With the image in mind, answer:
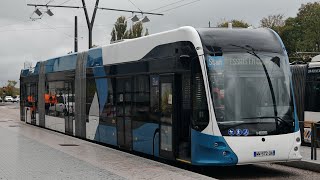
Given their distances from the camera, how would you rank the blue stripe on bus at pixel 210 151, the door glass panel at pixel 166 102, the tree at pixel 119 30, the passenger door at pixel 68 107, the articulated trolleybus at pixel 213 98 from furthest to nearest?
the tree at pixel 119 30
the passenger door at pixel 68 107
the door glass panel at pixel 166 102
the articulated trolleybus at pixel 213 98
the blue stripe on bus at pixel 210 151

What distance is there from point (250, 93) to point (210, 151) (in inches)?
58.6

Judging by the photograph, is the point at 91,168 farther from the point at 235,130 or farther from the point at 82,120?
the point at 82,120

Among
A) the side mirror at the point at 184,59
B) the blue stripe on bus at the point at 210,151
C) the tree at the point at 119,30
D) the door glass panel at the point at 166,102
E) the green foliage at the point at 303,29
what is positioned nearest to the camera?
the blue stripe on bus at the point at 210,151

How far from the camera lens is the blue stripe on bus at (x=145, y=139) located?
12638 mm

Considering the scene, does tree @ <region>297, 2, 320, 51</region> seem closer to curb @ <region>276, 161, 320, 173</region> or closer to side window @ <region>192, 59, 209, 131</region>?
curb @ <region>276, 161, 320, 173</region>

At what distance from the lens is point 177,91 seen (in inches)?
457

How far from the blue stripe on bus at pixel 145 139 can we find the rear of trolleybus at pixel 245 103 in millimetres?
1884

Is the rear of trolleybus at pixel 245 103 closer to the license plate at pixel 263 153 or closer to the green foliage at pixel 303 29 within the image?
the license plate at pixel 263 153

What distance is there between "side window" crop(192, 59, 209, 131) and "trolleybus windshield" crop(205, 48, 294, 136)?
0.22 m

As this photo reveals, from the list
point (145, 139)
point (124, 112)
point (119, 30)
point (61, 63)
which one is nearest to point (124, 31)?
point (119, 30)

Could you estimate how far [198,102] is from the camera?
10.9 meters

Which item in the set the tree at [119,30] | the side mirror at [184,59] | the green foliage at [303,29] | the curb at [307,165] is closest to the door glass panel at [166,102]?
the side mirror at [184,59]

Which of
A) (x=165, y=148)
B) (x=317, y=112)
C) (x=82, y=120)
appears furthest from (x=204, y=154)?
(x=82, y=120)

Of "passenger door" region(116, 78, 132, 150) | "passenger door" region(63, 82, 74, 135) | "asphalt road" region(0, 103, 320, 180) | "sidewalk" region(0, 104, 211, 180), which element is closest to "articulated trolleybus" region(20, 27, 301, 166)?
"passenger door" region(116, 78, 132, 150)
